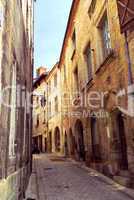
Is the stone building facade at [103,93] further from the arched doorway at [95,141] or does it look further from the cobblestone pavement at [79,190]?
the cobblestone pavement at [79,190]

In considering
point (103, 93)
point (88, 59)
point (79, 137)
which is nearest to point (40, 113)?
point (79, 137)

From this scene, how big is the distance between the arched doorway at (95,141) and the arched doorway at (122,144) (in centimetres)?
218

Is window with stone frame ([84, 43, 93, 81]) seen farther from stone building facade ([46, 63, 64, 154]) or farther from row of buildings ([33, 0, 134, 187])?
stone building facade ([46, 63, 64, 154])

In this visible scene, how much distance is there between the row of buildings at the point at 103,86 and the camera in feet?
21.0

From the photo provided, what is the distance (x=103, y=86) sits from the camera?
8.59m

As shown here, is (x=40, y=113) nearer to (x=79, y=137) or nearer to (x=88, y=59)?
(x=79, y=137)

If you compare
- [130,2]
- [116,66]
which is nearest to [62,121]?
[116,66]

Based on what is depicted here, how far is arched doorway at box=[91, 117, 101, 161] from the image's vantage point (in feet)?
31.7

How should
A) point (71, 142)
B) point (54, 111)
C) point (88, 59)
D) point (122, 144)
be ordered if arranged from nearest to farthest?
1. point (122, 144)
2. point (88, 59)
3. point (71, 142)
4. point (54, 111)

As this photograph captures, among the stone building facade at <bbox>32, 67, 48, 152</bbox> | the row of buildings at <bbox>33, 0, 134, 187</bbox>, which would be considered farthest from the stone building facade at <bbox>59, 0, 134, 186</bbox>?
the stone building facade at <bbox>32, 67, 48, 152</bbox>

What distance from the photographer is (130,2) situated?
19.9 feet

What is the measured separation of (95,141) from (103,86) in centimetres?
281

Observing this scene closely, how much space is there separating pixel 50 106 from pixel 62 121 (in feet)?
17.9

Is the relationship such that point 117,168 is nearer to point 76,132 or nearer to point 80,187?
point 80,187
